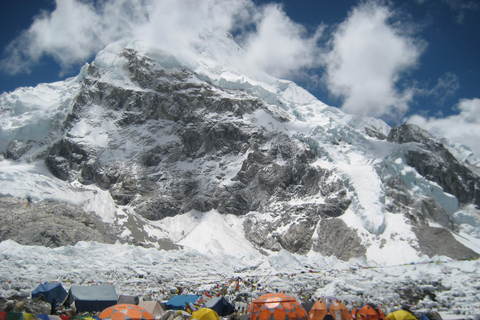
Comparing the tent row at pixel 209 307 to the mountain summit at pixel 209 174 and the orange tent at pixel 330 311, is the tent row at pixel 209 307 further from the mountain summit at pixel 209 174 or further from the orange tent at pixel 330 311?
the mountain summit at pixel 209 174

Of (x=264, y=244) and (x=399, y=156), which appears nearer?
(x=264, y=244)

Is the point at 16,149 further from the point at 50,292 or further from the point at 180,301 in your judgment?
the point at 180,301

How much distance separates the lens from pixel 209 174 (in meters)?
121

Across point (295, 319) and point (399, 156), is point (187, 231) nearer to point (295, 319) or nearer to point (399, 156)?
point (399, 156)

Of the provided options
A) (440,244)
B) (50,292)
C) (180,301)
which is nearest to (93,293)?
(50,292)

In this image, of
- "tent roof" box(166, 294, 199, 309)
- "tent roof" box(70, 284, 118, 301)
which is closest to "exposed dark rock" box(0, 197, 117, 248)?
"tent roof" box(70, 284, 118, 301)

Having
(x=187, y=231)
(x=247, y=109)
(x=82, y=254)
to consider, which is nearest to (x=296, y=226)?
(x=187, y=231)

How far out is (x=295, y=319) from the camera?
22.6m

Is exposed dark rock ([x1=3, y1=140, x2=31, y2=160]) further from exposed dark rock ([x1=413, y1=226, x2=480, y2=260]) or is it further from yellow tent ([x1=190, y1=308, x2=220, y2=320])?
yellow tent ([x1=190, y1=308, x2=220, y2=320])

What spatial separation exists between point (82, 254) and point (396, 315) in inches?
1461

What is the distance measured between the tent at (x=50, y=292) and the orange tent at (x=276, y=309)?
1622 cm

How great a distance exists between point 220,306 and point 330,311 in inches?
331

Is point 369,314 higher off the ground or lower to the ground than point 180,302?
higher

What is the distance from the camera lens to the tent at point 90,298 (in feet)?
96.6
